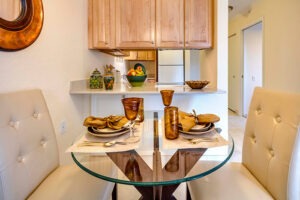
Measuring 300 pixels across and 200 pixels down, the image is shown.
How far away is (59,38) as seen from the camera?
6.42 ft

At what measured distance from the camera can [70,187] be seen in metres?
1.22

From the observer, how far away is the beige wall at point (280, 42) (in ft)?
10.5

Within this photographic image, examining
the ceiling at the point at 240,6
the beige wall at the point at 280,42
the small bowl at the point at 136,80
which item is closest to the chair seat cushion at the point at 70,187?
the small bowl at the point at 136,80

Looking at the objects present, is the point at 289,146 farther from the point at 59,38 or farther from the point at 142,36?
the point at 142,36

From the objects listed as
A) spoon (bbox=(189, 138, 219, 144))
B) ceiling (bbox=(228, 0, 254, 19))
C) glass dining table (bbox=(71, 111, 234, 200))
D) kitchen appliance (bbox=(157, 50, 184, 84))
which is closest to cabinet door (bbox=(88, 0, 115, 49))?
glass dining table (bbox=(71, 111, 234, 200))

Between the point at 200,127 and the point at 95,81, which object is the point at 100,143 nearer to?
the point at 200,127

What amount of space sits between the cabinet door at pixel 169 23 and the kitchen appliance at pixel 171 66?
2679mm

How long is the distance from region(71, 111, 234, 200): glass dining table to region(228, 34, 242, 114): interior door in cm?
461

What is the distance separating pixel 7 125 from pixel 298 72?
11.2 feet

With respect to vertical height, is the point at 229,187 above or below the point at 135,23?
below

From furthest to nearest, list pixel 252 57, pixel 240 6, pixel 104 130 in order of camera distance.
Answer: pixel 252 57 < pixel 240 6 < pixel 104 130

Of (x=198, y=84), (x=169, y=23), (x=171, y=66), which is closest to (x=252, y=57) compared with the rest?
(x=171, y=66)

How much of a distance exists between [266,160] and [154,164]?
0.62 metres

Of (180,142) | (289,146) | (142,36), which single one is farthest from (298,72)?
(180,142)
